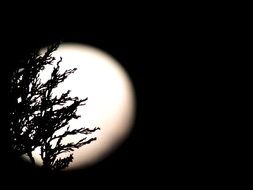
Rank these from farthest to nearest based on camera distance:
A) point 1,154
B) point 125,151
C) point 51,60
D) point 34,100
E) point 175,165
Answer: point 125,151 < point 175,165 < point 51,60 < point 34,100 < point 1,154

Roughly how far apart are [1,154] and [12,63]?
5.43 feet

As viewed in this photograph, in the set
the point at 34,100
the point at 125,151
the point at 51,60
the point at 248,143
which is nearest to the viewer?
the point at 34,100

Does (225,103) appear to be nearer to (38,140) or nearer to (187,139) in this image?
(187,139)

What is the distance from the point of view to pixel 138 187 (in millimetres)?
22359

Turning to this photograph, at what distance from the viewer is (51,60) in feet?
20.8

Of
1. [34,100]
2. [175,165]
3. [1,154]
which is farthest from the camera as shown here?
[175,165]

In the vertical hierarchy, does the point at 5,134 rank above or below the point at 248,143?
below

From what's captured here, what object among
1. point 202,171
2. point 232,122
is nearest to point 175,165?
point 202,171

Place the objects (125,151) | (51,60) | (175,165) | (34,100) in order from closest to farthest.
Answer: (34,100) < (51,60) < (175,165) < (125,151)

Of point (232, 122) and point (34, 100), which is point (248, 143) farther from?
point (34, 100)

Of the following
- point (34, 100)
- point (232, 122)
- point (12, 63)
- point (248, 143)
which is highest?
point (232, 122)

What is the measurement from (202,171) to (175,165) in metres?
2.07

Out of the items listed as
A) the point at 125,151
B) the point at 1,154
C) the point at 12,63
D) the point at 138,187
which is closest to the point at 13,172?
the point at 1,154

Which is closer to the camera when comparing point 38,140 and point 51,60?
point 38,140
